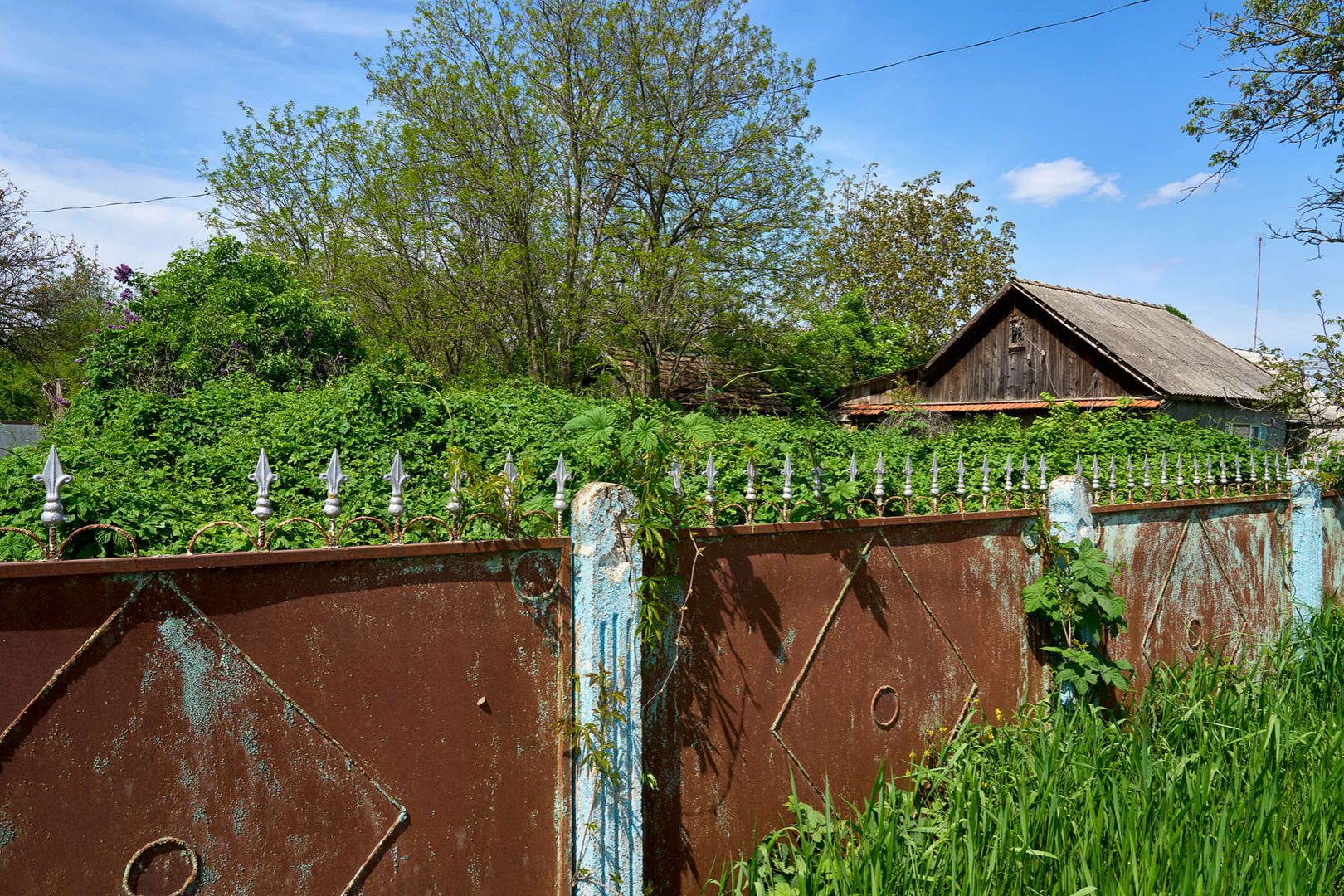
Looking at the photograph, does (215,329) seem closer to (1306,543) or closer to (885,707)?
(885,707)

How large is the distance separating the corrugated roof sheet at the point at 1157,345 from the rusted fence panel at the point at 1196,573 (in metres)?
10.2

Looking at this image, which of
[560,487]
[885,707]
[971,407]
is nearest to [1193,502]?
[885,707]

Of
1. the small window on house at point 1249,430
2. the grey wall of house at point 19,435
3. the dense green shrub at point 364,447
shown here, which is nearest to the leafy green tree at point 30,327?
the grey wall of house at point 19,435

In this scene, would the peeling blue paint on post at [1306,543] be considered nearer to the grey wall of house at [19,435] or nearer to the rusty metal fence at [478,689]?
the rusty metal fence at [478,689]

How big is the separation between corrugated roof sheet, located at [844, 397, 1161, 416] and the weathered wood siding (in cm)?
28

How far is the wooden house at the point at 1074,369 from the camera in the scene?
1597 cm

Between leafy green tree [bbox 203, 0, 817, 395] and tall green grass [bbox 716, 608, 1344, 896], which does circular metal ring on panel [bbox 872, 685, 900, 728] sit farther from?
leafy green tree [bbox 203, 0, 817, 395]

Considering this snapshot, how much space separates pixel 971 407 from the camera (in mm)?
18906

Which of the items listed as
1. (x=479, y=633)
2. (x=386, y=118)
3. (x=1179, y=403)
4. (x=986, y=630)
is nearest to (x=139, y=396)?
(x=479, y=633)

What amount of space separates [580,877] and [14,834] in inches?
57.9

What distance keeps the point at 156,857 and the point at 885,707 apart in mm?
2686

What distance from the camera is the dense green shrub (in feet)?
10.7

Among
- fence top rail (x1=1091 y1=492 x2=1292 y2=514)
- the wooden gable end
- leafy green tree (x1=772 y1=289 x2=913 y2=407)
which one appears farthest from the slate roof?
fence top rail (x1=1091 y1=492 x2=1292 y2=514)

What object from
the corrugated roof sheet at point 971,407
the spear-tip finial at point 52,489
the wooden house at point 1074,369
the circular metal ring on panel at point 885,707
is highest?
the wooden house at point 1074,369
